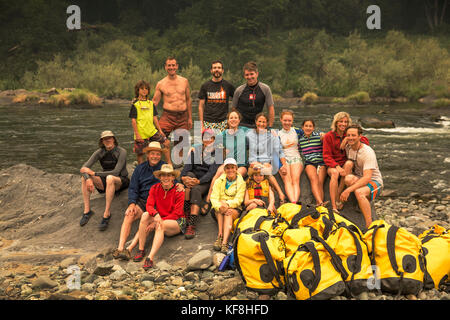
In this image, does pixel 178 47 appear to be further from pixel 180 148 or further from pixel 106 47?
pixel 180 148

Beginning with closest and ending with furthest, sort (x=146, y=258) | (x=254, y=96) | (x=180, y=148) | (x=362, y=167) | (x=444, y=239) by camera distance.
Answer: (x=444, y=239)
(x=146, y=258)
(x=362, y=167)
(x=254, y=96)
(x=180, y=148)

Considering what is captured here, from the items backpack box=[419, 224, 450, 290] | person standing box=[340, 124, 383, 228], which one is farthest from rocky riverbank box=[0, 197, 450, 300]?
person standing box=[340, 124, 383, 228]

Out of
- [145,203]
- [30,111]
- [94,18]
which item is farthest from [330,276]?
[94,18]

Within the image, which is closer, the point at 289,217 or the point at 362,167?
the point at 289,217

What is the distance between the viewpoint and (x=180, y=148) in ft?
26.2

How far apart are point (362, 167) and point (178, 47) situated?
171ft

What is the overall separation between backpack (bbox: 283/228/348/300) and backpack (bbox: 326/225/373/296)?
11cm

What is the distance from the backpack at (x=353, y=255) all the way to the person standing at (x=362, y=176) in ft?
3.49

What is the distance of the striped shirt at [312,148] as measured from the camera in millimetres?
6078

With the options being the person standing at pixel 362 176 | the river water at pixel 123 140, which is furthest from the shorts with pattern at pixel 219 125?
the river water at pixel 123 140

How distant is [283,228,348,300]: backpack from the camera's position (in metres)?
3.96

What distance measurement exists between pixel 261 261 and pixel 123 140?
15394 millimetres

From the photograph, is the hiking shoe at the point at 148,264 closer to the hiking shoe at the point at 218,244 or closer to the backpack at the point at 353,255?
the hiking shoe at the point at 218,244
